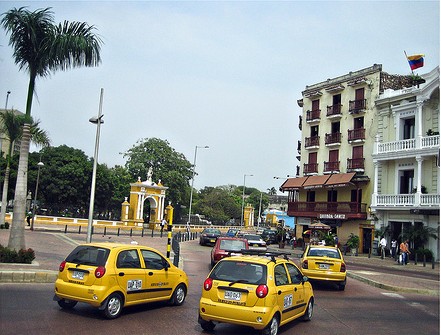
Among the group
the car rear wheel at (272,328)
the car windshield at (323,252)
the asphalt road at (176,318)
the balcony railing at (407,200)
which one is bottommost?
the asphalt road at (176,318)

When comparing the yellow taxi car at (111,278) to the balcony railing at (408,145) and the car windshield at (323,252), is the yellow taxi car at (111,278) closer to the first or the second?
the car windshield at (323,252)

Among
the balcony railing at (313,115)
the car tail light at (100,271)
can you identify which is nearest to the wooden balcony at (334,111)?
the balcony railing at (313,115)

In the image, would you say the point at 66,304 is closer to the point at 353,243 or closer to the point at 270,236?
the point at 353,243

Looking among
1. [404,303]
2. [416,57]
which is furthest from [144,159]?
[404,303]

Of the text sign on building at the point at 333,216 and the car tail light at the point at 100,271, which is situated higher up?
the text sign on building at the point at 333,216

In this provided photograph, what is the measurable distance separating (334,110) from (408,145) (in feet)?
34.2

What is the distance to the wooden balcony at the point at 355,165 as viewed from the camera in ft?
130

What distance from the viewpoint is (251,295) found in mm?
8219

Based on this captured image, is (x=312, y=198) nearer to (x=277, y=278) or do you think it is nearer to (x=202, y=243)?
(x=202, y=243)

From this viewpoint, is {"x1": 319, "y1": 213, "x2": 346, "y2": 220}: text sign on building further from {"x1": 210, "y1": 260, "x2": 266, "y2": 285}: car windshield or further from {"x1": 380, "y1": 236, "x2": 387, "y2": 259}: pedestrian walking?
{"x1": 210, "y1": 260, "x2": 266, "y2": 285}: car windshield

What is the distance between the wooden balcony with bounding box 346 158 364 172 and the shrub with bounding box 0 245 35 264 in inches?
1201

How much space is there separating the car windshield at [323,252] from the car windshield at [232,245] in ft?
12.6

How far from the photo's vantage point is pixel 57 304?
33.4 ft

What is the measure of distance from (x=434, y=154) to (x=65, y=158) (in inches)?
1825
